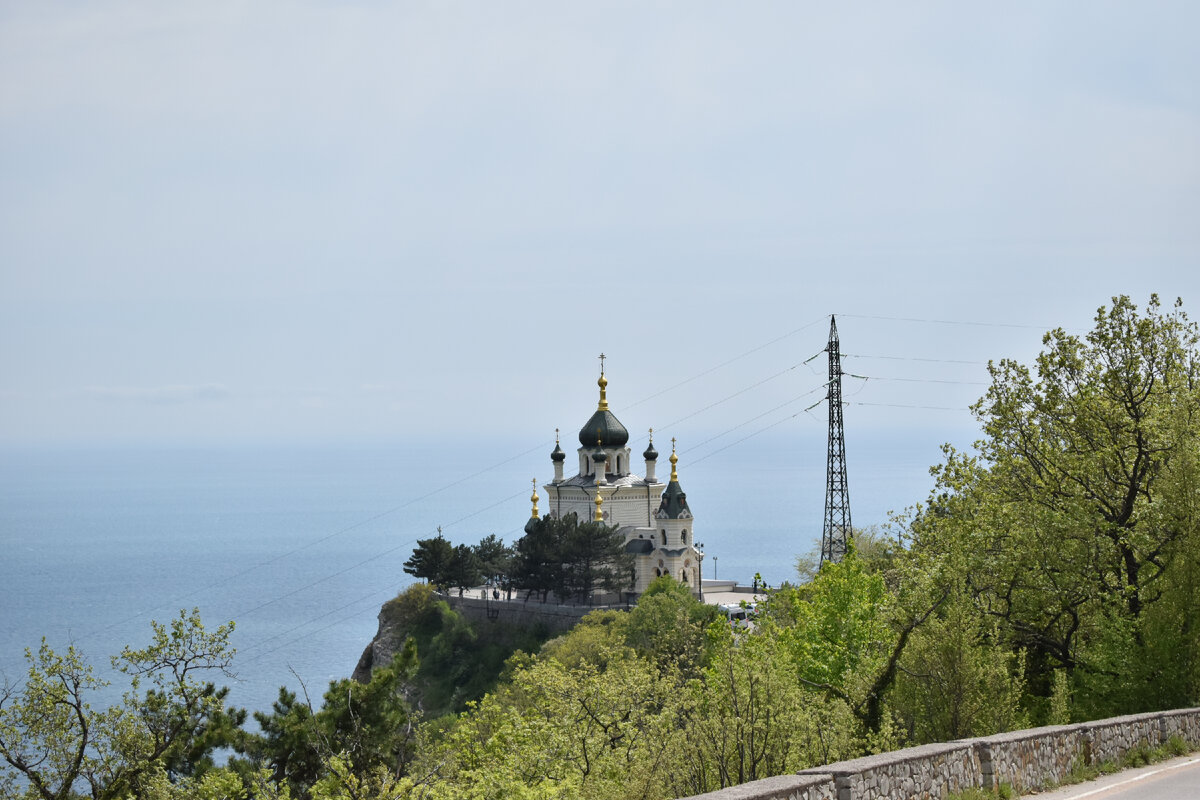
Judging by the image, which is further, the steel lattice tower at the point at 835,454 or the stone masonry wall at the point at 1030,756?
the steel lattice tower at the point at 835,454

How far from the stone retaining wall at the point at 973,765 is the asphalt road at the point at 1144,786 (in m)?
0.26

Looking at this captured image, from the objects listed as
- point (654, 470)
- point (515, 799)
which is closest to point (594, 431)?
point (654, 470)

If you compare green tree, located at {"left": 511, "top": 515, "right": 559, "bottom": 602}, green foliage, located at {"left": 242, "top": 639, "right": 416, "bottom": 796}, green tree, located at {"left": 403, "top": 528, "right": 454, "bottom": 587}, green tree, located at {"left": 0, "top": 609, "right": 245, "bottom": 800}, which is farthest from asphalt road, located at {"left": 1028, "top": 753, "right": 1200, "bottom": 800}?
green tree, located at {"left": 403, "top": 528, "right": 454, "bottom": 587}

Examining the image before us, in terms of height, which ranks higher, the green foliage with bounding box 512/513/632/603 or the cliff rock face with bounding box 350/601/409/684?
the green foliage with bounding box 512/513/632/603

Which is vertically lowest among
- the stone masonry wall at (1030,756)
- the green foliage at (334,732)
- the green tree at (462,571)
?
the green foliage at (334,732)

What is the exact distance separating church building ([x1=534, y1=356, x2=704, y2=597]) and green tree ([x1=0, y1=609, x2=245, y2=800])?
159 feet

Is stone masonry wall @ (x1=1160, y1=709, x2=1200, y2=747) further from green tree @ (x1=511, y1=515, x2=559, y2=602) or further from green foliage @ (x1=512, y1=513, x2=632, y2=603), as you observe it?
green tree @ (x1=511, y1=515, x2=559, y2=602)

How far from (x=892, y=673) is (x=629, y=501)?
5309 cm

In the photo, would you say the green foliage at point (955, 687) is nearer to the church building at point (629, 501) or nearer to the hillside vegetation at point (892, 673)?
the hillside vegetation at point (892, 673)

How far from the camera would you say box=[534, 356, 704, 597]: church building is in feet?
221

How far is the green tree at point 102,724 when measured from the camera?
17.2 m

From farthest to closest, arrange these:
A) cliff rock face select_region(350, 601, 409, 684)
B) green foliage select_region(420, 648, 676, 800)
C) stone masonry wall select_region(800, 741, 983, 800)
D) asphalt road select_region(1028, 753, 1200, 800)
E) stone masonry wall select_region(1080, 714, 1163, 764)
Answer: cliff rock face select_region(350, 601, 409, 684) → green foliage select_region(420, 648, 676, 800) → stone masonry wall select_region(1080, 714, 1163, 764) → asphalt road select_region(1028, 753, 1200, 800) → stone masonry wall select_region(800, 741, 983, 800)

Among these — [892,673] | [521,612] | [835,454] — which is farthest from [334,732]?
[521,612]

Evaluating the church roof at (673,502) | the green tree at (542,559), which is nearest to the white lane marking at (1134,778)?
the green tree at (542,559)
